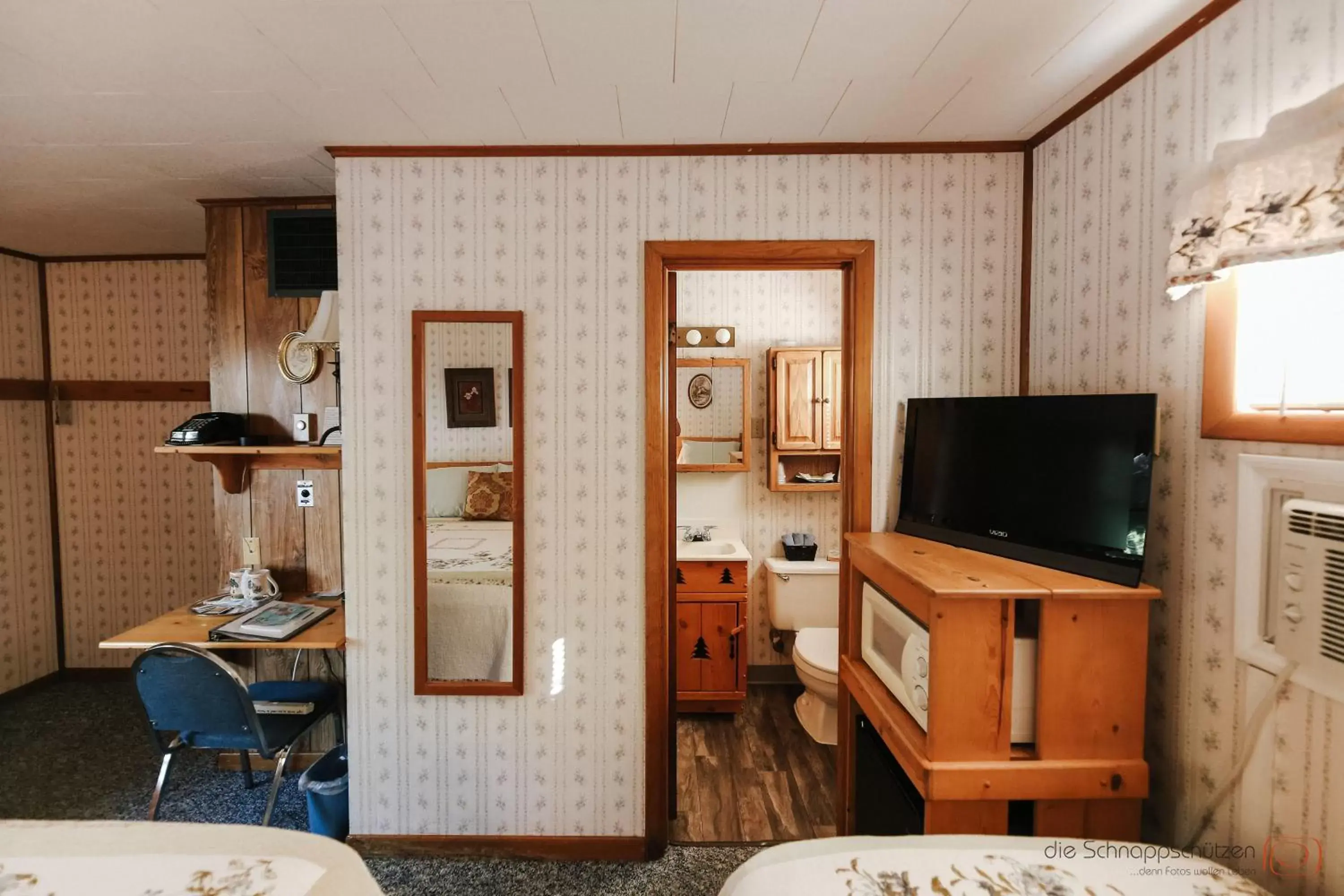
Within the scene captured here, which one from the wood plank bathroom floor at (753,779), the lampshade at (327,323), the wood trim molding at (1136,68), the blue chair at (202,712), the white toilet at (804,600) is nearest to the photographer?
the wood trim molding at (1136,68)

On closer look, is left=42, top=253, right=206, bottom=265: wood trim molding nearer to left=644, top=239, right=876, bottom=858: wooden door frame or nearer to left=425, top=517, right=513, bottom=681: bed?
left=425, top=517, right=513, bottom=681: bed

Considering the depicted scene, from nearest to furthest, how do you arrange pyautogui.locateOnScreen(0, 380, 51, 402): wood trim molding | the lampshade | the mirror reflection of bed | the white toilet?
the mirror reflection of bed → the lampshade → the white toilet → pyautogui.locateOnScreen(0, 380, 51, 402): wood trim molding

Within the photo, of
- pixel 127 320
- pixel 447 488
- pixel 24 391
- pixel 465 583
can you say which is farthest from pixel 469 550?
pixel 24 391

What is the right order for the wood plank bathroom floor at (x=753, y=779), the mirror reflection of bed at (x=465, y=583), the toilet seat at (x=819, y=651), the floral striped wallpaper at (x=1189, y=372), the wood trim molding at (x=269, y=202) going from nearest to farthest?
the floral striped wallpaper at (x=1189, y=372) < the mirror reflection of bed at (x=465, y=583) < the wood plank bathroom floor at (x=753, y=779) < the wood trim molding at (x=269, y=202) < the toilet seat at (x=819, y=651)

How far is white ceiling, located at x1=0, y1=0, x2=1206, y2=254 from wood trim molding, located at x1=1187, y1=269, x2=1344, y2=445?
661mm

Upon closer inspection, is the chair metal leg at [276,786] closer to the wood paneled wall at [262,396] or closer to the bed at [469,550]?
the wood paneled wall at [262,396]

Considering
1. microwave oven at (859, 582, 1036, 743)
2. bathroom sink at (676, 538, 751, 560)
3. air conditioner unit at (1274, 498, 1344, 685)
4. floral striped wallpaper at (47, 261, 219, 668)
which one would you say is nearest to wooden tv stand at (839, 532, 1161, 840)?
microwave oven at (859, 582, 1036, 743)

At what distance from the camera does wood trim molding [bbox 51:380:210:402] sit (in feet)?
11.4

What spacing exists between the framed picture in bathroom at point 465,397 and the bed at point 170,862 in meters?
1.22

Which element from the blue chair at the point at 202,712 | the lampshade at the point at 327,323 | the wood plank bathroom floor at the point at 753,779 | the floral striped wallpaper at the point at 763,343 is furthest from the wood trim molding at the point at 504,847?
the lampshade at the point at 327,323

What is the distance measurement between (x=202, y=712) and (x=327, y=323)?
143 centimetres

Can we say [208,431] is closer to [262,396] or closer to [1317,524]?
[262,396]

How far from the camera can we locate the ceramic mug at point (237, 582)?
8.10 feet

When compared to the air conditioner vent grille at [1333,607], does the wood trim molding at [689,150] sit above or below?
above
